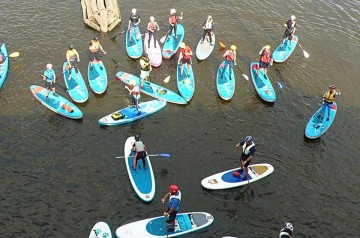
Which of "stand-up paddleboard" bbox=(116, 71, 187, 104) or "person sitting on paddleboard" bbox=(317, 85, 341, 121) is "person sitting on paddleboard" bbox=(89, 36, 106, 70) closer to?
"stand-up paddleboard" bbox=(116, 71, 187, 104)

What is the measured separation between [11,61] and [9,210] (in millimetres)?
12751

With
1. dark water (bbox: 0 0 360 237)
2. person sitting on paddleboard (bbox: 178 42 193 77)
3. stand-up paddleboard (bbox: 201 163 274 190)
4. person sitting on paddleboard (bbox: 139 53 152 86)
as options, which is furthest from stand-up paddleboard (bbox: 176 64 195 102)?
stand-up paddleboard (bbox: 201 163 274 190)

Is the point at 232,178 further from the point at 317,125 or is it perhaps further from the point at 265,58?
the point at 265,58

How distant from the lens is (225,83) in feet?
86.6

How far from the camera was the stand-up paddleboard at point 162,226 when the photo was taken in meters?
17.7

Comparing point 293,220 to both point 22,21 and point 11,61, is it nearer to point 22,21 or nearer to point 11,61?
point 11,61

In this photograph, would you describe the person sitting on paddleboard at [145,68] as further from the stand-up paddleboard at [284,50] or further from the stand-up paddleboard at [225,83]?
the stand-up paddleboard at [284,50]

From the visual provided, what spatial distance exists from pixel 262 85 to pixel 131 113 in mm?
8940

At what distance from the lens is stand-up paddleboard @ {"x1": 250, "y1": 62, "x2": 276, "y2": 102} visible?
83.8 feet

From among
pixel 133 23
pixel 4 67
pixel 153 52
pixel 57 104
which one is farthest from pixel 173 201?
pixel 133 23

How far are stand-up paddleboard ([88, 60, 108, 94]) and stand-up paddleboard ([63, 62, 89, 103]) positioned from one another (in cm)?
58

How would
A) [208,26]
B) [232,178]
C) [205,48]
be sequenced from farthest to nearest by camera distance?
[205,48]
[208,26]
[232,178]

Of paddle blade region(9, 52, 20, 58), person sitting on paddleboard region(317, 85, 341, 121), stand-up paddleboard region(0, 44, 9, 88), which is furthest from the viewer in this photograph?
paddle blade region(9, 52, 20, 58)

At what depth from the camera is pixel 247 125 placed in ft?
79.2
